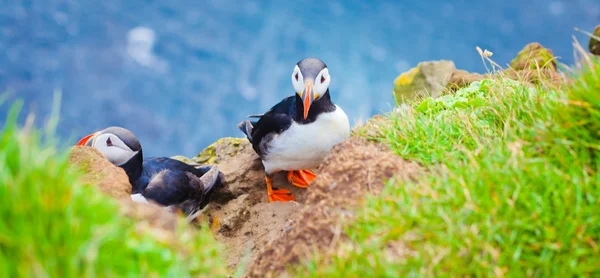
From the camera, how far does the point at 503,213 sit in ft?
8.75

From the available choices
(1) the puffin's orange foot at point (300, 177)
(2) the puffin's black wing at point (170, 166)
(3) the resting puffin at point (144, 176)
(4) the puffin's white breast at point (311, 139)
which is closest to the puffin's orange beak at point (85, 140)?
(3) the resting puffin at point (144, 176)

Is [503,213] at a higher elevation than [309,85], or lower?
lower

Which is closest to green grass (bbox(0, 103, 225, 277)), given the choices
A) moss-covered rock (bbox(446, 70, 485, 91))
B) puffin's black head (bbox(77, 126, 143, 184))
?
puffin's black head (bbox(77, 126, 143, 184))

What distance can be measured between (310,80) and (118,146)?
204 cm

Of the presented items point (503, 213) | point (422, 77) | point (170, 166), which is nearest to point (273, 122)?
point (170, 166)

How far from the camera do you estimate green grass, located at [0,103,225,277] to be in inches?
76.2

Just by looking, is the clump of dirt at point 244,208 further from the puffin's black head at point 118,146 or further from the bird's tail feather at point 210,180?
the puffin's black head at point 118,146

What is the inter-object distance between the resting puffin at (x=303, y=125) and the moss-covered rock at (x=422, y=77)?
403 centimetres

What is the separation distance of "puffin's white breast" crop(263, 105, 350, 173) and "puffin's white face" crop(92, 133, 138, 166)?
1.40 m

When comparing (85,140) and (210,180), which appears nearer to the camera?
(85,140)

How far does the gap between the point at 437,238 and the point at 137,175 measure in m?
3.61

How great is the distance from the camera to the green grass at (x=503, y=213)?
2496 millimetres

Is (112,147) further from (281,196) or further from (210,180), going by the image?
(281,196)

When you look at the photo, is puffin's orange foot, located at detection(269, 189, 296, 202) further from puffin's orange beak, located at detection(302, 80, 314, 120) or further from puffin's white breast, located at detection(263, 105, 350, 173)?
puffin's orange beak, located at detection(302, 80, 314, 120)
